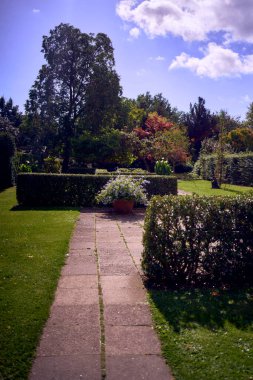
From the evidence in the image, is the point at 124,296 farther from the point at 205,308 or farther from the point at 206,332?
the point at 206,332

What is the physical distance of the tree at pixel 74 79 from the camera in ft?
88.0

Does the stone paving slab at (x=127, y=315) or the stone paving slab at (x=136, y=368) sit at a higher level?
the stone paving slab at (x=127, y=315)

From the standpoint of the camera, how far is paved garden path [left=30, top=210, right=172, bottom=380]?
282 centimetres

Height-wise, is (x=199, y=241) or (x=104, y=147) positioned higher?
(x=104, y=147)

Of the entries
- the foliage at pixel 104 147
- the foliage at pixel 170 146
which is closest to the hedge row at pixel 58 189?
the foliage at pixel 104 147

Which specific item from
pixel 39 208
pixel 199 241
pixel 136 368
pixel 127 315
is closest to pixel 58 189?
pixel 39 208

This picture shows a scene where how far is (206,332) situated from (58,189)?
10369mm

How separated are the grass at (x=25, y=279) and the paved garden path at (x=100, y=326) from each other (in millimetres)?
145

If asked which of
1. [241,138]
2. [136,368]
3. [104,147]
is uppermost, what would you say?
[241,138]

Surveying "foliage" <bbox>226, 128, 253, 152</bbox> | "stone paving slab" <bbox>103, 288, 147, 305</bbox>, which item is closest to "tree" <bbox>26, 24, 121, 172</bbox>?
"foliage" <bbox>226, 128, 253, 152</bbox>

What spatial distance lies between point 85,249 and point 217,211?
3085 mm

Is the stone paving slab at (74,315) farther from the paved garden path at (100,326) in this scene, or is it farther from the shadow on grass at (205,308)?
the shadow on grass at (205,308)

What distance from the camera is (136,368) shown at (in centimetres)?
285

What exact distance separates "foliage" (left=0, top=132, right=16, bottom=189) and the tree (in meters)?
8.48
